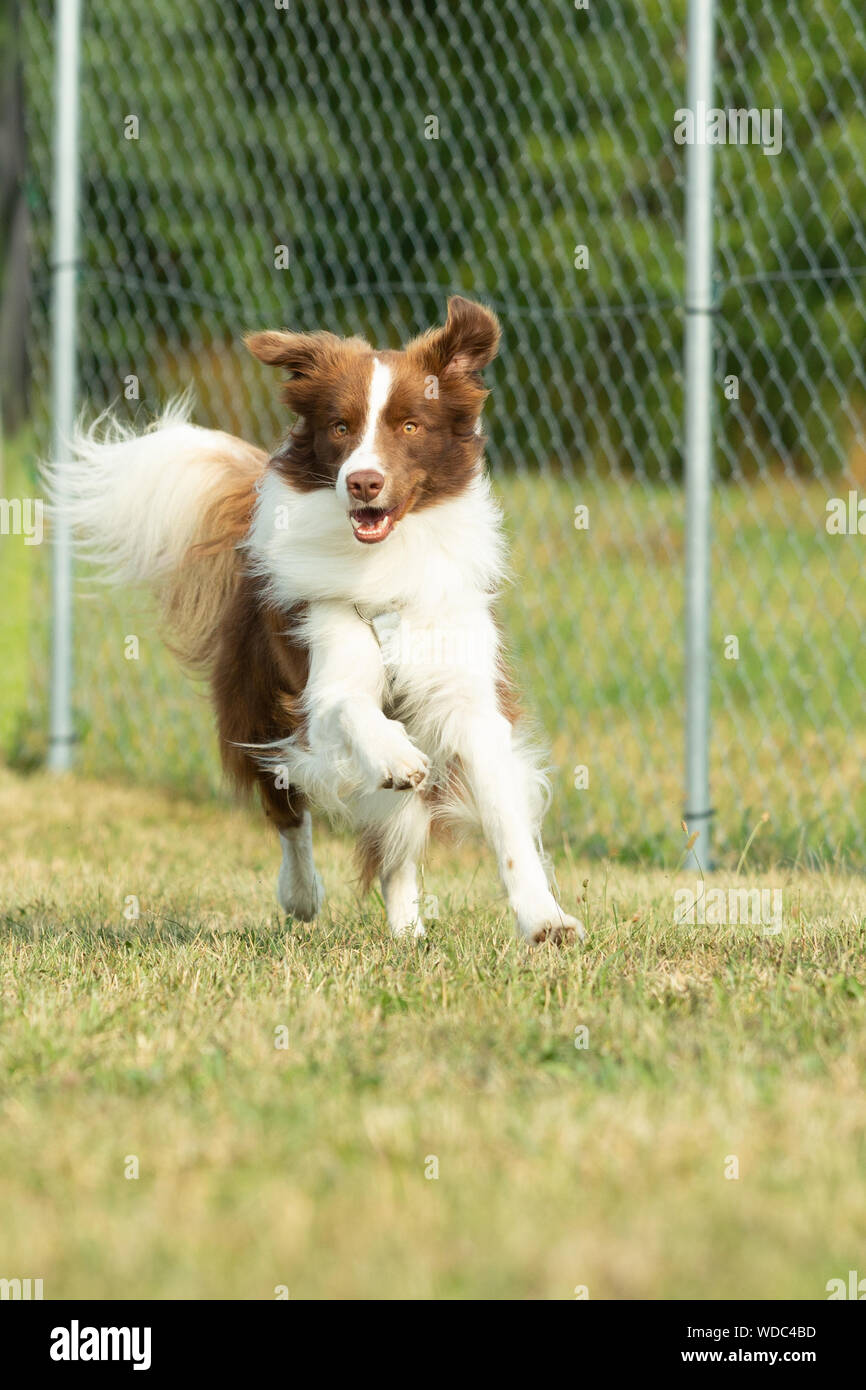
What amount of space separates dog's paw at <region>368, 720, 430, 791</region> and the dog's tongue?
1.51ft

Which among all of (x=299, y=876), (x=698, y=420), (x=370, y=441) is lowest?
(x=299, y=876)

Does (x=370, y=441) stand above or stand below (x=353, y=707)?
above

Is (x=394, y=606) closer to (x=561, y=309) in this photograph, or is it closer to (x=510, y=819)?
(x=510, y=819)

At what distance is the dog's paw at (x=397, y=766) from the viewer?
3598mm

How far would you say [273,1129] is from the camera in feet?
8.24

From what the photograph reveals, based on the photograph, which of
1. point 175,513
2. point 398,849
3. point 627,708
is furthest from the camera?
point 627,708

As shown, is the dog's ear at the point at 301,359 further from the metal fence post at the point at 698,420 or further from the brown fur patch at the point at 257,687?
the metal fence post at the point at 698,420

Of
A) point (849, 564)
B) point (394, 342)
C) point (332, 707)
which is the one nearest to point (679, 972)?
point (332, 707)

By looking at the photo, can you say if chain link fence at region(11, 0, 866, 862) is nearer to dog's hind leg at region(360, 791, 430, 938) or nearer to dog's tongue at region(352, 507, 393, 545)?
dog's hind leg at region(360, 791, 430, 938)

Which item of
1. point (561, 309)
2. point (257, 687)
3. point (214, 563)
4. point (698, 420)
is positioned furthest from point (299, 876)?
point (561, 309)

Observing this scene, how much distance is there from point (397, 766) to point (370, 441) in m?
0.75

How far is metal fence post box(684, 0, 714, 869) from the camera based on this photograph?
5453mm

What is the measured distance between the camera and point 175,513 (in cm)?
485

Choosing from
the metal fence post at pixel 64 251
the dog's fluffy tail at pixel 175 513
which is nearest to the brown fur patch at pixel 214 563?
the dog's fluffy tail at pixel 175 513
